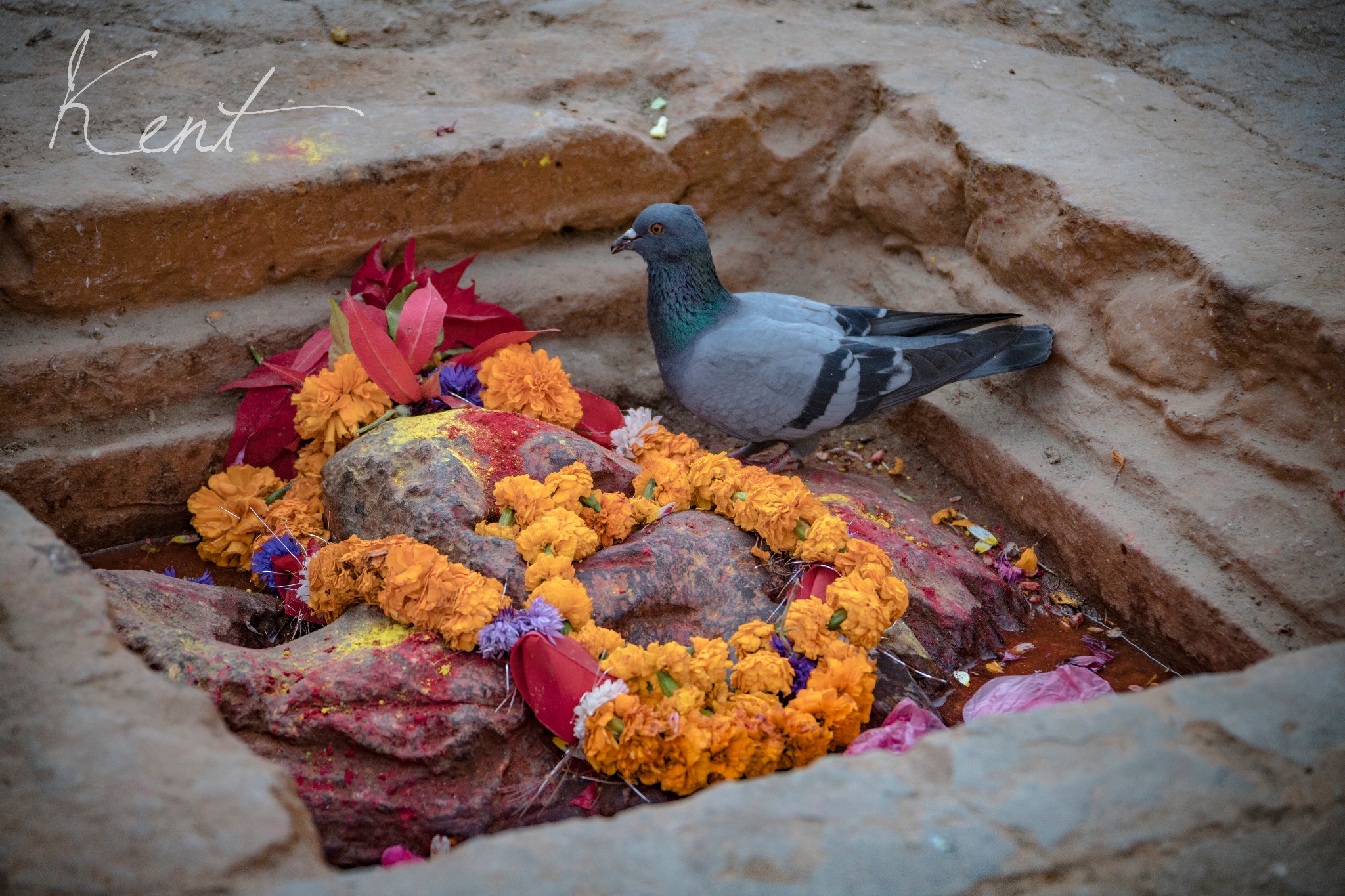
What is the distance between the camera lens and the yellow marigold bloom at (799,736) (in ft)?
7.24

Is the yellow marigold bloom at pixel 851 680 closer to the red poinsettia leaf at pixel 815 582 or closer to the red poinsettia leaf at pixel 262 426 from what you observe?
the red poinsettia leaf at pixel 815 582

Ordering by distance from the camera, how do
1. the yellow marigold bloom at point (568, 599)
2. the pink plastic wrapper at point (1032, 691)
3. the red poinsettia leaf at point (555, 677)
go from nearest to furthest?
the red poinsettia leaf at point (555, 677)
the yellow marigold bloom at point (568, 599)
the pink plastic wrapper at point (1032, 691)

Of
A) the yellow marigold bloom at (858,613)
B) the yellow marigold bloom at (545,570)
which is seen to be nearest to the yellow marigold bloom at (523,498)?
the yellow marigold bloom at (545,570)

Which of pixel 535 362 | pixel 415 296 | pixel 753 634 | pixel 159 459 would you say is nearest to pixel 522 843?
pixel 753 634

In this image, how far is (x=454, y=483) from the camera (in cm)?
265

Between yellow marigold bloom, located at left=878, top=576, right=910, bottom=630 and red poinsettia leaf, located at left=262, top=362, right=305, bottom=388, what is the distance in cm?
194

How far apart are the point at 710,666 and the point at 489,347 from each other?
154cm

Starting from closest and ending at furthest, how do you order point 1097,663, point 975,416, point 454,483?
point 454,483
point 1097,663
point 975,416

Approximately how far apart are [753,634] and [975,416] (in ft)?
5.17

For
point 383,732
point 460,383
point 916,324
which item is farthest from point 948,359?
point 383,732

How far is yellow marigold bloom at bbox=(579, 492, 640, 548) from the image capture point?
267 cm

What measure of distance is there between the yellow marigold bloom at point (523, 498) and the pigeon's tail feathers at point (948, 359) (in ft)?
3.90

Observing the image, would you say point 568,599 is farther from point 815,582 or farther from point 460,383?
point 460,383

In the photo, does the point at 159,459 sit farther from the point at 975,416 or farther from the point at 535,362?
the point at 975,416
